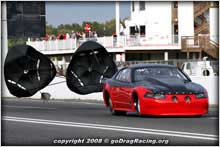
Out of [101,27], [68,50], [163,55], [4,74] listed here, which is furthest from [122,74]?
[101,27]

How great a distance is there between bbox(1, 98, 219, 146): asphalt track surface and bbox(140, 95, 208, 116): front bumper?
0.54 ft

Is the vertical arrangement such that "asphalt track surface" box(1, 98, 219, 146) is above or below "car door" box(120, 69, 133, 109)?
below

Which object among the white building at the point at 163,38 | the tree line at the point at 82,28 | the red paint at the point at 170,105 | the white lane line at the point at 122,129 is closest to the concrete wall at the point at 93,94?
the red paint at the point at 170,105

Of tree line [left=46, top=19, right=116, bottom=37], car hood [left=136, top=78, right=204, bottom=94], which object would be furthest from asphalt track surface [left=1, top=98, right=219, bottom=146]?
tree line [left=46, top=19, right=116, bottom=37]

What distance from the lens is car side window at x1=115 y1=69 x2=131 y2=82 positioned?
18.8 m

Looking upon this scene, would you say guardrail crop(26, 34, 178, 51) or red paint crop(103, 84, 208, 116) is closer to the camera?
red paint crop(103, 84, 208, 116)

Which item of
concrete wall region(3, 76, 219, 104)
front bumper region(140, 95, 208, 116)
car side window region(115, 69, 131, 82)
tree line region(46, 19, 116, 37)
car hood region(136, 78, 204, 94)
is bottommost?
concrete wall region(3, 76, 219, 104)

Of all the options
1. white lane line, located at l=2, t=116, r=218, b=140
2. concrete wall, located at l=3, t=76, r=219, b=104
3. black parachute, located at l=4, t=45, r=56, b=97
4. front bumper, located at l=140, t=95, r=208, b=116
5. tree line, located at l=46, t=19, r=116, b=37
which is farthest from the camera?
tree line, located at l=46, t=19, r=116, b=37

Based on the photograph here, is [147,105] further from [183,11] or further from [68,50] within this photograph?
[183,11]

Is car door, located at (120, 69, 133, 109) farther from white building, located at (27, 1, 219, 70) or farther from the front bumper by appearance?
white building, located at (27, 1, 219, 70)

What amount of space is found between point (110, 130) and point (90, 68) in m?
10.4

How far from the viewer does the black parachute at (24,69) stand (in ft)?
81.6

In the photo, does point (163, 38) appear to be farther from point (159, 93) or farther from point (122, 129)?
point (122, 129)

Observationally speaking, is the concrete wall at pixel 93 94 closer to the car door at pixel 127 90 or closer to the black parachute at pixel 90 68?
the black parachute at pixel 90 68
